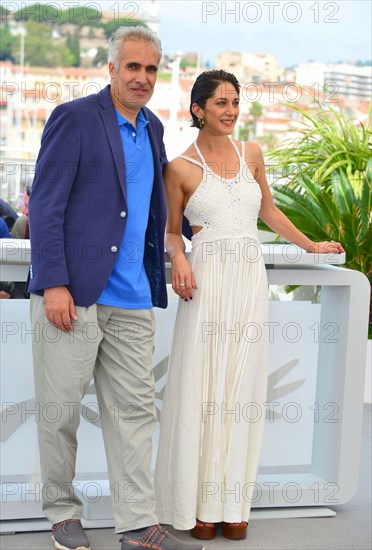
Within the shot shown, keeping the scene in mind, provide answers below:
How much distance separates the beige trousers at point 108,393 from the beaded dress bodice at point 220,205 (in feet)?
1.24

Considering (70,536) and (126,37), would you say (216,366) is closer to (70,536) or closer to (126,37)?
(70,536)

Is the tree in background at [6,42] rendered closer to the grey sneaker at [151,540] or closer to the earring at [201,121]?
the earring at [201,121]

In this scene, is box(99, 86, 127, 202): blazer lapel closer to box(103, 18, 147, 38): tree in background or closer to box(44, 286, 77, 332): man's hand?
box(103, 18, 147, 38): tree in background

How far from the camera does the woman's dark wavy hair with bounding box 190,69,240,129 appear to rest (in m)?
3.10

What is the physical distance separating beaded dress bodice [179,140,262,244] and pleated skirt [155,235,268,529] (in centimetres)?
4

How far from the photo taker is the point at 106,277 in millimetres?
2861

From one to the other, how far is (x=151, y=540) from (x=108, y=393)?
479 mm

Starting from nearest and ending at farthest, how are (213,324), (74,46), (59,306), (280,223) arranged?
(59,306) → (213,324) → (280,223) → (74,46)

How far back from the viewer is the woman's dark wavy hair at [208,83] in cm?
310

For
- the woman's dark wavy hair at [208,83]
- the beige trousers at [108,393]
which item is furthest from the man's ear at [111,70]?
the beige trousers at [108,393]

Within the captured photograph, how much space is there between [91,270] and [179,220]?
46 centimetres

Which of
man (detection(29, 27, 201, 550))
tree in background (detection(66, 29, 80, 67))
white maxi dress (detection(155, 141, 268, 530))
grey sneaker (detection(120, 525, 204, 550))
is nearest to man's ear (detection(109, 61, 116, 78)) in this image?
man (detection(29, 27, 201, 550))

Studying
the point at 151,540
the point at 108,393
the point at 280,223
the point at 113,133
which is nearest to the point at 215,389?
the point at 108,393

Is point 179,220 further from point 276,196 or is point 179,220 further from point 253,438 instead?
point 276,196
